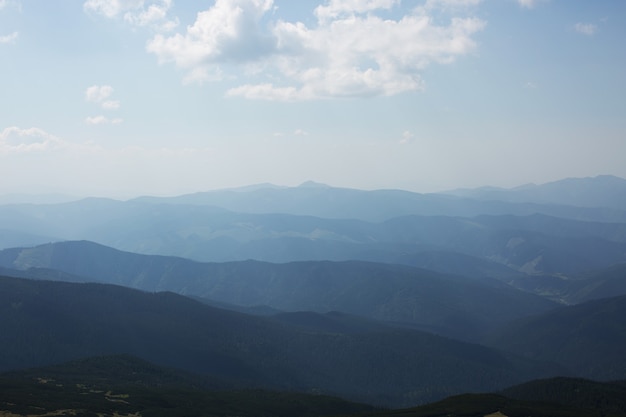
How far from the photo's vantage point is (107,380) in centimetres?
18612

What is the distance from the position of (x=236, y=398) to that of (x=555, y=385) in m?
109

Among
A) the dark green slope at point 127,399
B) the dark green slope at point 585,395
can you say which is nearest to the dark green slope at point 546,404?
the dark green slope at point 585,395

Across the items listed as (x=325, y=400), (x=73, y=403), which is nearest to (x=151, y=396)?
(x=73, y=403)

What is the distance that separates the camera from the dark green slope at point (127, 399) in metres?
133

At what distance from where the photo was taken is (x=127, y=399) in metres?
154

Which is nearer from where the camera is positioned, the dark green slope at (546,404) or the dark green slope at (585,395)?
the dark green slope at (546,404)

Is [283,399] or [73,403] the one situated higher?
[73,403]

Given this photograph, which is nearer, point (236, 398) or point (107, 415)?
point (107, 415)

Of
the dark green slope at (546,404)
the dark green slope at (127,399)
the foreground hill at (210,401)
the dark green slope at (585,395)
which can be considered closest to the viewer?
the dark green slope at (127,399)

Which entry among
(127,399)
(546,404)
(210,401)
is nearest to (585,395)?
(546,404)

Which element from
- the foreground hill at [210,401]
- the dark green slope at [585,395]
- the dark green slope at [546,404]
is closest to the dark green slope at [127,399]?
the foreground hill at [210,401]

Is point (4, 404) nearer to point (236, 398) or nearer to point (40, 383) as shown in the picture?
point (40, 383)

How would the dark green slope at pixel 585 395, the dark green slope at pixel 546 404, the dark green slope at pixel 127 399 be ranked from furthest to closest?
the dark green slope at pixel 585 395
the dark green slope at pixel 546 404
the dark green slope at pixel 127 399

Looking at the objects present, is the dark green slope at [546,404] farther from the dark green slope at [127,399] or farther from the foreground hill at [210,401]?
the dark green slope at [127,399]
